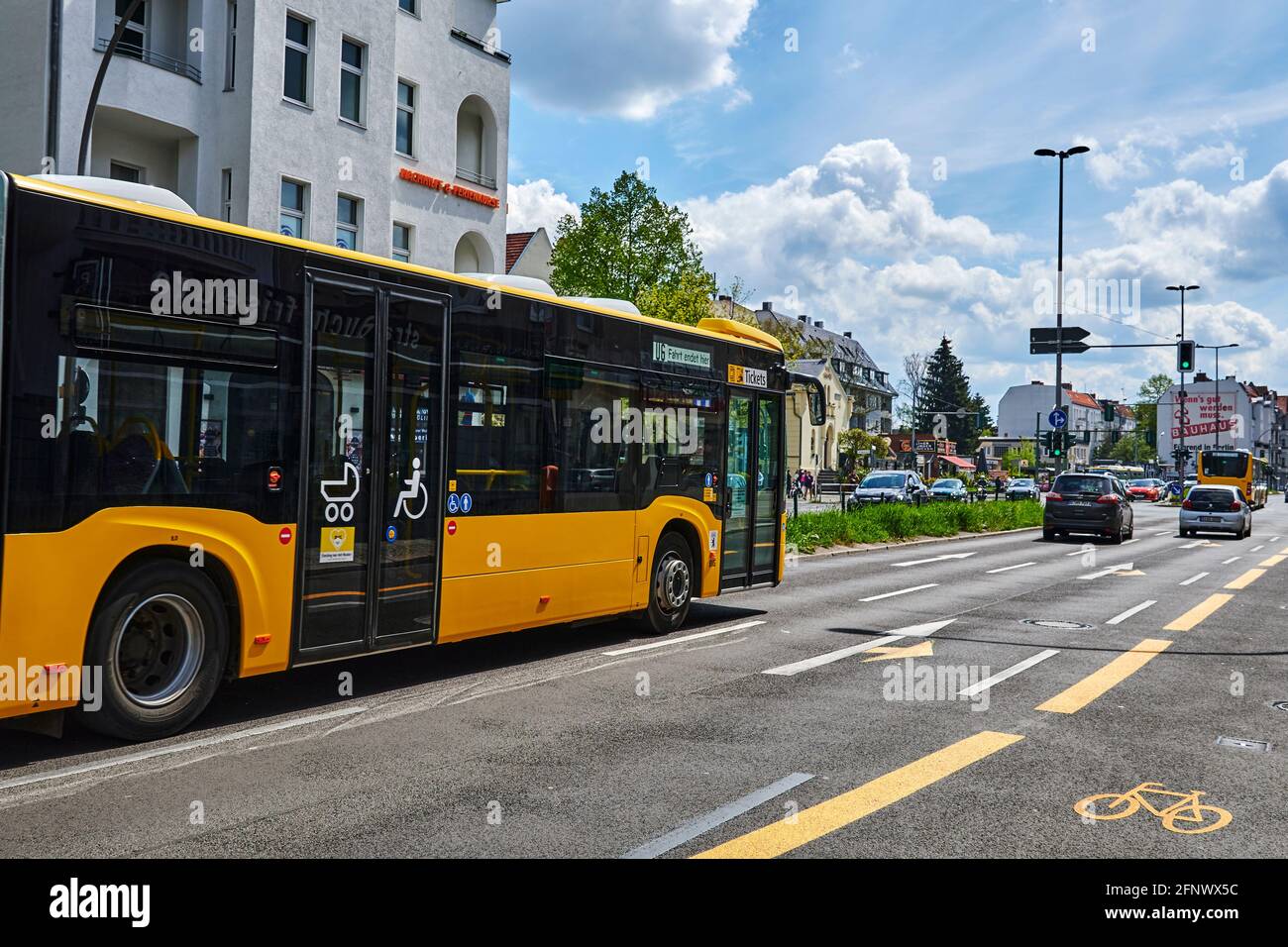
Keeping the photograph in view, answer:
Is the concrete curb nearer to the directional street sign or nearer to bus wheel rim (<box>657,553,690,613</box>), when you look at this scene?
the directional street sign

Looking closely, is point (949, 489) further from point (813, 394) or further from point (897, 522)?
point (813, 394)

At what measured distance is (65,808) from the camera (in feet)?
17.1

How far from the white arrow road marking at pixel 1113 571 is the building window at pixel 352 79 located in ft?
55.1

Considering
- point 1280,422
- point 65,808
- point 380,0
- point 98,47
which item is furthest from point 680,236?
point 1280,422

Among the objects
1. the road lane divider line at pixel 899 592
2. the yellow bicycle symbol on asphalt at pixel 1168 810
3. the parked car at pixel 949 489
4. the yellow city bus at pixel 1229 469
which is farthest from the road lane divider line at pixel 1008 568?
the yellow city bus at pixel 1229 469

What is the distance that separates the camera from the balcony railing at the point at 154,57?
758 inches

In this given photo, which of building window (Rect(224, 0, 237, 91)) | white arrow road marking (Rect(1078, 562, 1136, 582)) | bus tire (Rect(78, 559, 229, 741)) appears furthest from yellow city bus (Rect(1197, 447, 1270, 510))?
bus tire (Rect(78, 559, 229, 741))

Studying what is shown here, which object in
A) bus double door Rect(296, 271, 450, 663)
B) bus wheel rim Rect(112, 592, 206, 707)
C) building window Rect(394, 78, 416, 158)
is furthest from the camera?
building window Rect(394, 78, 416, 158)

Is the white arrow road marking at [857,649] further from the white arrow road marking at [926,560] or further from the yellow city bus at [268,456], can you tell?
the white arrow road marking at [926,560]

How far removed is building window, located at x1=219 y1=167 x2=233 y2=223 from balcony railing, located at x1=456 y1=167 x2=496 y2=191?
7469 millimetres

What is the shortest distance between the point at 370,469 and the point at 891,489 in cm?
3676

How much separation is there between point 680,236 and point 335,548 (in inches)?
1486

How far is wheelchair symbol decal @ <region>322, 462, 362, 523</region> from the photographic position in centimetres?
748

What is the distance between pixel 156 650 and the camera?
6609 millimetres
